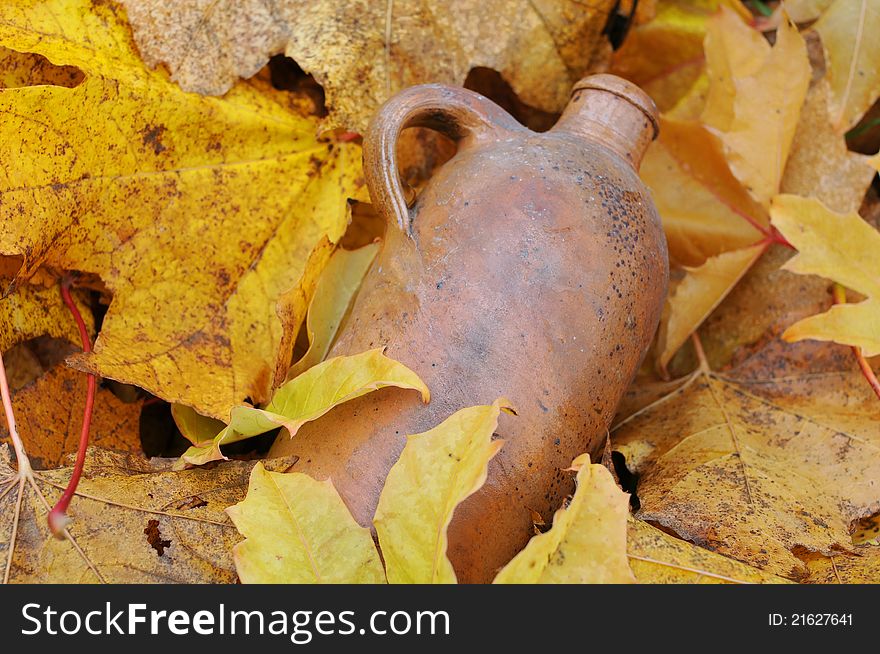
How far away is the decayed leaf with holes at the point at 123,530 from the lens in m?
0.79

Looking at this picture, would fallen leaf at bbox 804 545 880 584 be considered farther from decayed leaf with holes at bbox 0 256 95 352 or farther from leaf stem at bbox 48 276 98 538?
decayed leaf with holes at bbox 0 256 95 352

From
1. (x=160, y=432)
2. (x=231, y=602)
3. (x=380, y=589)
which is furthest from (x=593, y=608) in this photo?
(x=160, y=432)

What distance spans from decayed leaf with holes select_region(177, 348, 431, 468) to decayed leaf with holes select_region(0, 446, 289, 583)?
4 centimetres

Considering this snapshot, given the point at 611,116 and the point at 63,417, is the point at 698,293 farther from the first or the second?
the point at 63,417

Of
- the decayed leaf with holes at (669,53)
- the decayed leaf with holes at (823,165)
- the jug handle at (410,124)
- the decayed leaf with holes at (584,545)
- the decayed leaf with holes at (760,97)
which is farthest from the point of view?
the decayed leaf with holes at (669,53)

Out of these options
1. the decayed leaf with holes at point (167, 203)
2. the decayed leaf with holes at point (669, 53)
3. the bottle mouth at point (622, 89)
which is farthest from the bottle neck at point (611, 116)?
the decayed leaf with holes at point (669, 53)

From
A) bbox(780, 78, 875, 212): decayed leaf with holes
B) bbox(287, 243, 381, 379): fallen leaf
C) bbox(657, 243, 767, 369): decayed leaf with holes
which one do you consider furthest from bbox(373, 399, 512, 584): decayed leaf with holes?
bbox(780, 78, 875, 212): decayed leaf with holes

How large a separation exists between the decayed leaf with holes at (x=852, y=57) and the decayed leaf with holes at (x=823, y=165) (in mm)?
26

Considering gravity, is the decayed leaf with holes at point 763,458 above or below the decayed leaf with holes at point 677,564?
below

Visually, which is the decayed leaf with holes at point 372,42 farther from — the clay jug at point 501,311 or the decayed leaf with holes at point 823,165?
the decayed leaf with holes at point 823,165

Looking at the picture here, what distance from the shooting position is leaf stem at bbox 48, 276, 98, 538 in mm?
774

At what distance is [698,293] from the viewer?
3.92ft

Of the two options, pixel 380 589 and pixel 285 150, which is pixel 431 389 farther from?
pixel 285 150

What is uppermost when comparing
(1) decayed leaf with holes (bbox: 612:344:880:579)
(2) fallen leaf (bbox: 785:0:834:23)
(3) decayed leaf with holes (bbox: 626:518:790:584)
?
(2) fallen leaf (bbox: 785:0:834:23)
